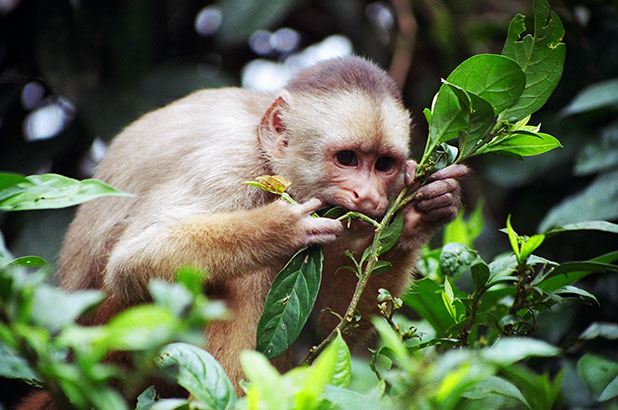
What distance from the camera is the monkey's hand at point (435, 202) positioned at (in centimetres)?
320

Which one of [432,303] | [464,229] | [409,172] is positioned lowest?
[464,229]

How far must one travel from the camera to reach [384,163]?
3592 mm

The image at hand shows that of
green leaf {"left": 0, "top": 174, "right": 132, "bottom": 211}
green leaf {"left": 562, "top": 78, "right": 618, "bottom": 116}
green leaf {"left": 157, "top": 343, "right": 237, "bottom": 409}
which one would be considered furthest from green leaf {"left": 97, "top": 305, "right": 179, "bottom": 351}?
green leaf {"left": 562, "top": 78, "right": 618, "bottom": 116}

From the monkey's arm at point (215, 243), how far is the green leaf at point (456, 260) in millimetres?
528

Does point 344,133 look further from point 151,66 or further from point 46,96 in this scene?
point 46,96

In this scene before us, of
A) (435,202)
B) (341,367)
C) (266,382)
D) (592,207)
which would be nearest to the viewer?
(266,382)

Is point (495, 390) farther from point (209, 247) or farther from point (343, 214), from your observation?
point (209, 247)

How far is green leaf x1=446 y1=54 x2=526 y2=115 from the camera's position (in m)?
2.36

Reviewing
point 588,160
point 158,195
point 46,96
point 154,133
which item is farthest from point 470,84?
point 46,96

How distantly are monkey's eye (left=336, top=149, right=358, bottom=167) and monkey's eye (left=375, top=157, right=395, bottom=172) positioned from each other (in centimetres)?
14

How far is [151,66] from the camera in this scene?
22.7ft

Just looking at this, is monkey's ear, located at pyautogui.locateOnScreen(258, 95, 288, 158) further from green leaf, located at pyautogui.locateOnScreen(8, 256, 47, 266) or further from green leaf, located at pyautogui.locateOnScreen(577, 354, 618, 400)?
green leaf, located at pyautogui.locateOnScreen(577, 354, 618, 400)

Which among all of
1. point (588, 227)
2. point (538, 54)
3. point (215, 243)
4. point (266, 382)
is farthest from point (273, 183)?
point (266, 382)

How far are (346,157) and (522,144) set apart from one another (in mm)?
1113
